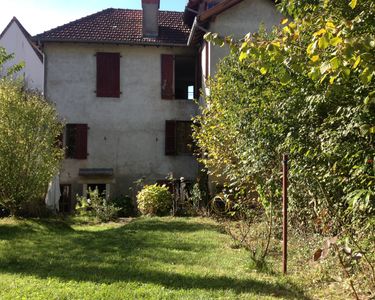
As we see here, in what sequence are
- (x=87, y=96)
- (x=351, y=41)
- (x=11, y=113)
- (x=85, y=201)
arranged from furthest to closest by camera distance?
(x=87, y=96), (x=85, y=201), (x=11, y=113), (x=351, y=41)

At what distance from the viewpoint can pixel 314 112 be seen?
604 cm

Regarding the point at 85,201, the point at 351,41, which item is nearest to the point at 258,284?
the point at 351,41

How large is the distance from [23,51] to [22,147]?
52.2ft

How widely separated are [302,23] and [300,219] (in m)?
4.00

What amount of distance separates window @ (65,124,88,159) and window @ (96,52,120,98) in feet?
5.30

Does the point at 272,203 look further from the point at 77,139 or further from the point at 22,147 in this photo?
the point at 77,139

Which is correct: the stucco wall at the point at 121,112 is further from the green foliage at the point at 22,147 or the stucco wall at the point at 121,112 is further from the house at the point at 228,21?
the green foliage at the point at 22,147

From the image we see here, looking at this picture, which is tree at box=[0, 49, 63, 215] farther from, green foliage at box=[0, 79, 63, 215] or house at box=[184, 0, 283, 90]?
house at box=[184, 0, 283, 90]

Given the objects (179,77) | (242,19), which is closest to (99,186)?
(179,77)

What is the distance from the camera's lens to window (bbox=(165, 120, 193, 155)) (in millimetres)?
19188

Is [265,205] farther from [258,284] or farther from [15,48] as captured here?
[15,48]

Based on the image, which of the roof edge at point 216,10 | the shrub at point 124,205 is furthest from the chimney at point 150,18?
the shrub at point 124,205

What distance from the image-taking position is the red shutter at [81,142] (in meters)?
18.8

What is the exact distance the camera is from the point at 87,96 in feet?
62.3
